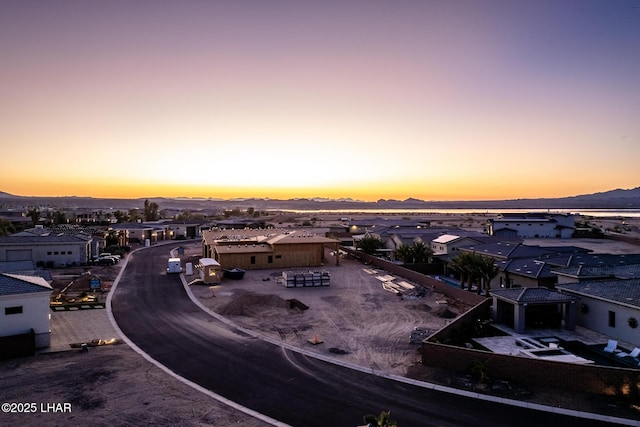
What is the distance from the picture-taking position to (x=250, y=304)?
3600cm

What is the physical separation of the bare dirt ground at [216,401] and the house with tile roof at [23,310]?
1790mm

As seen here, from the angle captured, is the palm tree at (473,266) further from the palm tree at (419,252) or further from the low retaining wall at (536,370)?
the low retaining wall at (536,370)

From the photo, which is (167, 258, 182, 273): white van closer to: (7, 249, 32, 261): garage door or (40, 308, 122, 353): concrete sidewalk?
(40, 308, 122, 353): concrete sidewalk

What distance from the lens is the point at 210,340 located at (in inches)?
1071

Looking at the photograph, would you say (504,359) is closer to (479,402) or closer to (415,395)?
(479,402)

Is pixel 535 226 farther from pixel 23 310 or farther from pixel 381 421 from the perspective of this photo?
pixel 23 310

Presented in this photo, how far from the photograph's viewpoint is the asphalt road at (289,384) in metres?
17.5

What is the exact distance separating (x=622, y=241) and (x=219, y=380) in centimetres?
8670

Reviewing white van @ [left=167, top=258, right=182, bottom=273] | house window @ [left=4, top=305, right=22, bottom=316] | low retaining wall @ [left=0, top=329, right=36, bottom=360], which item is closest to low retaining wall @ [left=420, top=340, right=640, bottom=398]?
low retaining wall @ [left=0, top=329, right=36, bottom=360]

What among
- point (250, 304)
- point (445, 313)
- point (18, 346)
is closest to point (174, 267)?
point (250, 304)

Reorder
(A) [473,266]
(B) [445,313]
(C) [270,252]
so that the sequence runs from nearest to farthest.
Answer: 1. (B) [445,313]
2. (A) [473,266]
3. (C) [270,252]

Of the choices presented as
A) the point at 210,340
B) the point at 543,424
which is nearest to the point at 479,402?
the point at 543,424

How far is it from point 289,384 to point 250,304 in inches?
629

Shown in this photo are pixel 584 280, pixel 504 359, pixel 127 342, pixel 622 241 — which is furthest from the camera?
pixel 622 241
